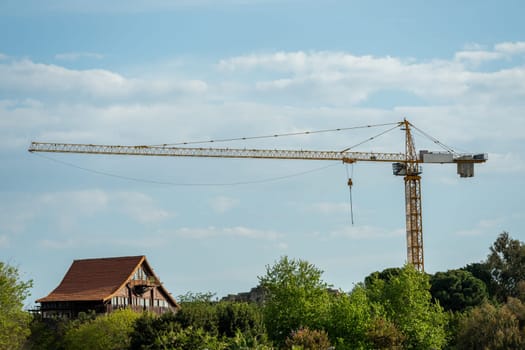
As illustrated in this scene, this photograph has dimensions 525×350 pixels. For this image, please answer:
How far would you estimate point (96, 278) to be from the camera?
109m

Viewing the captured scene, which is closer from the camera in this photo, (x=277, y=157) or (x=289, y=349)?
(x=289, y=349)

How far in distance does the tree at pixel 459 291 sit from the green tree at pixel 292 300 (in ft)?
141

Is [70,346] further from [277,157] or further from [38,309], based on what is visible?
[277,157]

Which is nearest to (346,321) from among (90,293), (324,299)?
(324,299)

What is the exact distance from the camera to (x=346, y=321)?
251 feet

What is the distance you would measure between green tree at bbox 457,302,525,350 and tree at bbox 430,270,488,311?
1663 inches

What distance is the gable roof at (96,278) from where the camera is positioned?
104688 mm

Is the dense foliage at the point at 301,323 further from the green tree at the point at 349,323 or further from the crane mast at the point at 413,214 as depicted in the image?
the crane mast at the point at 413,214

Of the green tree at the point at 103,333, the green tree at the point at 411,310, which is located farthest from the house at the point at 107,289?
the green tree at the point at 411,310

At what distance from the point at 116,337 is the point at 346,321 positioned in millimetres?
22550

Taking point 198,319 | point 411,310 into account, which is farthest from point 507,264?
point 198,319

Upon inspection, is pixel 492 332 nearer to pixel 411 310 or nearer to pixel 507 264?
pixel 411 310

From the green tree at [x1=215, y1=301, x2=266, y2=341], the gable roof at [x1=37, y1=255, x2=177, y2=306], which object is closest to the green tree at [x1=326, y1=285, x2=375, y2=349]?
the green tree at [x1=215, y1=301, x2=266, y2=341]

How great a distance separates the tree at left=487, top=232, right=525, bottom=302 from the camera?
412 feet
